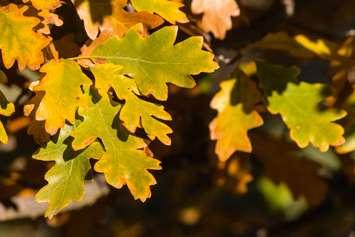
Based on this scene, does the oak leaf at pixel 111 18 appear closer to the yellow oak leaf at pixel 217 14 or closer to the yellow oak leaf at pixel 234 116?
the yellow oak leaf at pixel 217 14

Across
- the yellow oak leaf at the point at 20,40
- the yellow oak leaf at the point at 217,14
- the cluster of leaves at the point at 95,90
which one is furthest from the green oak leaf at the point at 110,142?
the yellow oak leaf at the point at 217,14

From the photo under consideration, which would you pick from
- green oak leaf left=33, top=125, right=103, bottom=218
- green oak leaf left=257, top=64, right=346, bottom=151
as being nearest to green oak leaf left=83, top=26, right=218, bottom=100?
green oak leaf left=33, top=125, right=103, bottom=218

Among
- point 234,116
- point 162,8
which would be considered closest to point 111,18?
point 162,8

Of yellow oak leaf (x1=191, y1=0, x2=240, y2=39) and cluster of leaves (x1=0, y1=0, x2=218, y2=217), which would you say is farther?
yellow oak leaf (x1=191, y1=0, x2=240, y2=39)

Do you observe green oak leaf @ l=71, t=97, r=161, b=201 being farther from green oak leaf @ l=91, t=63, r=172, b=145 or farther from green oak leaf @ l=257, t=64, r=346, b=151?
green oak leaf @ l=257, t=64, r=346, b=151

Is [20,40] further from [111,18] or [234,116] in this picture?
[234,116]

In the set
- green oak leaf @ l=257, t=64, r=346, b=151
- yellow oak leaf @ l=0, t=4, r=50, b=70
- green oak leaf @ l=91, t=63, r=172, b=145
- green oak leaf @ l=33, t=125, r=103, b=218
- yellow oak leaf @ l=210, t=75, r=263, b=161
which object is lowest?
yellow oak leaf @ l=210, t=75, r=263, b=161

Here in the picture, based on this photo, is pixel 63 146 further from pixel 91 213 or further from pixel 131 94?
pixel 91 213

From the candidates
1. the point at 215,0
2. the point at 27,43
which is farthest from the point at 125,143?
the point at 215,0
